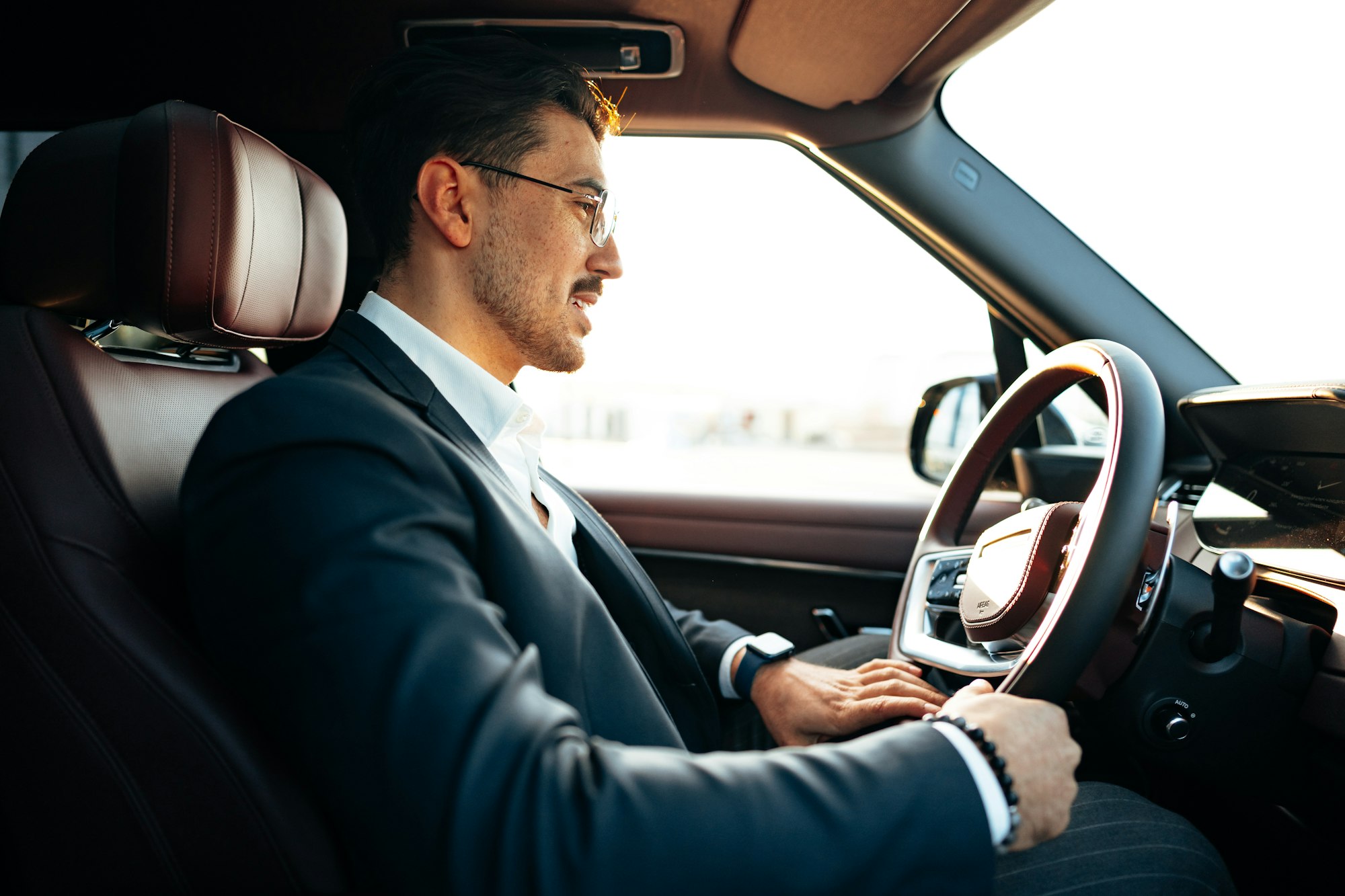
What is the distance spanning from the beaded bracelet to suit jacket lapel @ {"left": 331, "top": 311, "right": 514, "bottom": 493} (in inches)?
22.9

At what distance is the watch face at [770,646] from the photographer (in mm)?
1446

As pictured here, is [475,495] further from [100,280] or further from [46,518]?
[100,280]

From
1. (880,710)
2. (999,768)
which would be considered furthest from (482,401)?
(999,768)

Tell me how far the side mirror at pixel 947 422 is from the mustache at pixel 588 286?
3.98 ft

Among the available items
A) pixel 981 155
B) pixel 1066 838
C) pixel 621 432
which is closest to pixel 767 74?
pixel 981 155

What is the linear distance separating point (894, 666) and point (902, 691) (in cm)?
10

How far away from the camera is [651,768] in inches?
28.8

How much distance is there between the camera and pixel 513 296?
1.32 meters

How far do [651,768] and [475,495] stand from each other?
348mm

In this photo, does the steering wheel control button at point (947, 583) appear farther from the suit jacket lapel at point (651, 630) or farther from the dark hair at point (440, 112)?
the dark hair at point (440, 112)

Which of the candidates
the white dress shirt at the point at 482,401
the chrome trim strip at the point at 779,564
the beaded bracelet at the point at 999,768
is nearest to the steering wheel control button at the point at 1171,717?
the beaded bracelet at the point at 999,768

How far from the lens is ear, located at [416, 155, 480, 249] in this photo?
1.31m

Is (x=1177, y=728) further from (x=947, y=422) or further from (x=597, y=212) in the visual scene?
(x=947, y=422)

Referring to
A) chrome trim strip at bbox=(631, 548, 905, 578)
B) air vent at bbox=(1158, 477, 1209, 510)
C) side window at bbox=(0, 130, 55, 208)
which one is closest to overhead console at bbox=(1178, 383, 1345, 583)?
air vent at bbox=(1158, 477, 1209, 510)
